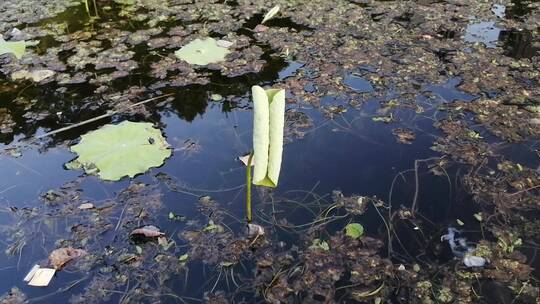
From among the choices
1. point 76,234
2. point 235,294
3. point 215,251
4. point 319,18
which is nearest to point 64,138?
point 76,234

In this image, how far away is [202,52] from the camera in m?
3.52

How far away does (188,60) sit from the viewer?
3.47 m

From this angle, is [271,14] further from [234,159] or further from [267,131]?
[267,131]

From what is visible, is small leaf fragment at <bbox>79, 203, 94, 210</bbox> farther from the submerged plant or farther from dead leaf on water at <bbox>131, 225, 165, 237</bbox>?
the submerged plant

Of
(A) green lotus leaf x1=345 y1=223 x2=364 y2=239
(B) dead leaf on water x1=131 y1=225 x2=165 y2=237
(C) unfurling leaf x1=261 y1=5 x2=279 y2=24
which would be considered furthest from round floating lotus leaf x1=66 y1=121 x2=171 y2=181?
(C) unfurling leaf x1=261 y1=5 x2=279 y2=24

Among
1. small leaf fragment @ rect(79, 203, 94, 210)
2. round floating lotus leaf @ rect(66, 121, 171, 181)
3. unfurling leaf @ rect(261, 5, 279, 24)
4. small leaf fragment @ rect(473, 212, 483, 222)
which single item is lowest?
small leaf fragment @ rect(79, 203, 94, 210)

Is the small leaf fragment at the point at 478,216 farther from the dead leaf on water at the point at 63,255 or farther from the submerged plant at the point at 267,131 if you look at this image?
the dead leaf on water at the point at 63,255

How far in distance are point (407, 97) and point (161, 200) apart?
1.72 m

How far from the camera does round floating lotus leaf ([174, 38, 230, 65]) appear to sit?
3.46 m

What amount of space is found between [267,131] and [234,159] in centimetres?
85

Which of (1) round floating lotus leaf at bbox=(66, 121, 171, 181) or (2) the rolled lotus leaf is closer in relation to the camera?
(2) the rolled lotus leaf

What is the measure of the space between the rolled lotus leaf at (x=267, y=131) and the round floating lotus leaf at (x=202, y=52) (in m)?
1.82

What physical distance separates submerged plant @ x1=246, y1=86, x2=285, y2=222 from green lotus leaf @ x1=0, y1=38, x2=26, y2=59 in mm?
2854

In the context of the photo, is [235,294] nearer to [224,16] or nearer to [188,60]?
[188,60]
